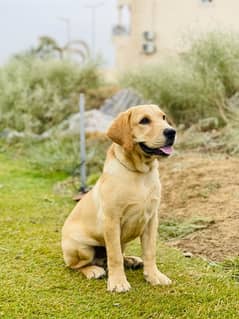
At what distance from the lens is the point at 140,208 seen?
3.15 meters

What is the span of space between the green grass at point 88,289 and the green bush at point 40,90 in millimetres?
7077

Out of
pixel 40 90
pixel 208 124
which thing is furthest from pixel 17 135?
pixel 208 124

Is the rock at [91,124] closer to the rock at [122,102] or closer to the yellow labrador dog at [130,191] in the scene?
the rock at [122,102]

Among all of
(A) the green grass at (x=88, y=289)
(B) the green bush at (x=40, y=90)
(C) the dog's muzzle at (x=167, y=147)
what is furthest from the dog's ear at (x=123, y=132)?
(B) the green bush at (x=40, y=90)

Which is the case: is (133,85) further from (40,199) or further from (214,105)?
(40,199)

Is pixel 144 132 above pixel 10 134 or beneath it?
above

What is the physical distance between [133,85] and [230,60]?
3.87 metres

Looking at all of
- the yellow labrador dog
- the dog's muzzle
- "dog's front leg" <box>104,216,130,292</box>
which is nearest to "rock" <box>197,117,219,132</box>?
the yellow labrador dog

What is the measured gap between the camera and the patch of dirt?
416 centimetres

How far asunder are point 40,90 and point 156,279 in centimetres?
886

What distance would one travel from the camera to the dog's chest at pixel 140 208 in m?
3.14

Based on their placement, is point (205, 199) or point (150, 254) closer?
point (150, 254)

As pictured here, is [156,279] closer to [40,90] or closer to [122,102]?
[122,102]

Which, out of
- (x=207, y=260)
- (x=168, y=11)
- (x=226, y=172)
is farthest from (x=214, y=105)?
(x=168, y=11)
